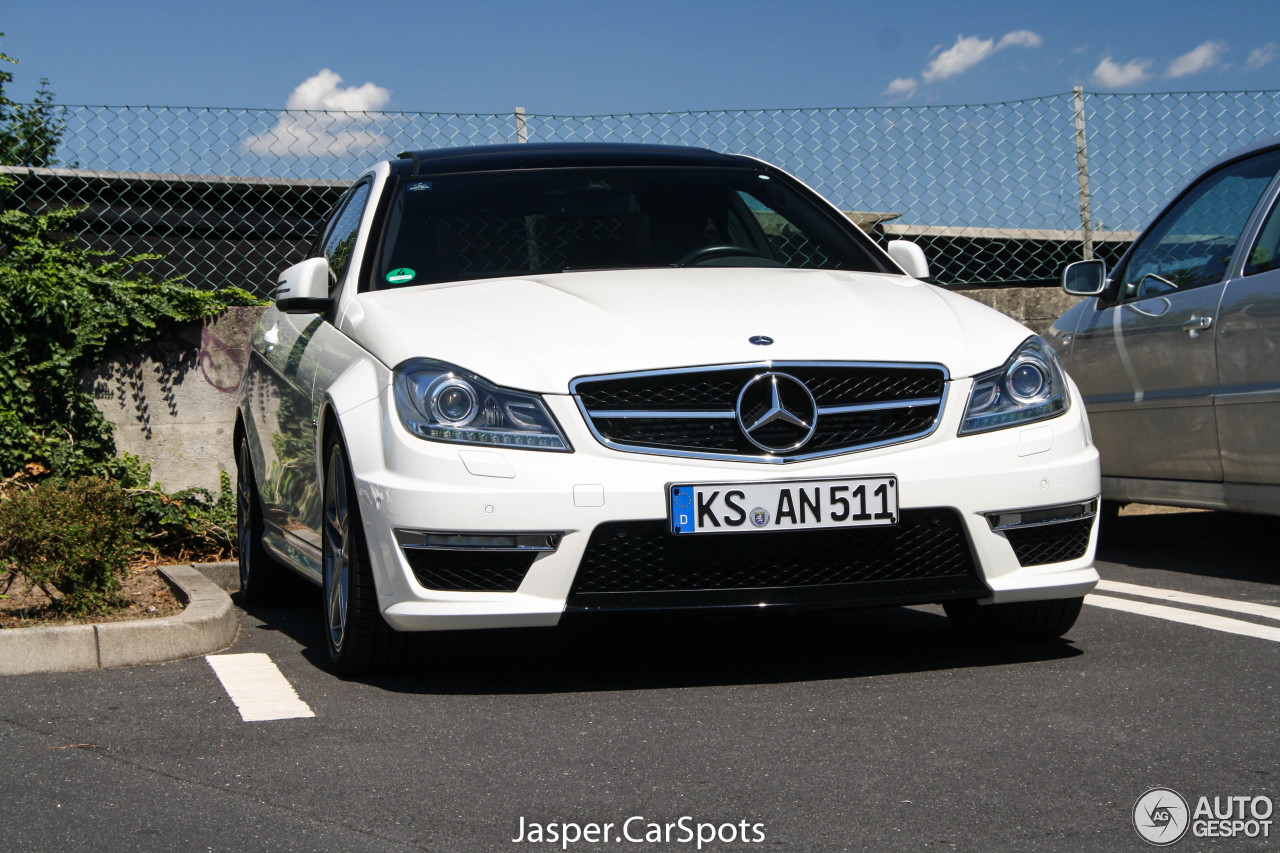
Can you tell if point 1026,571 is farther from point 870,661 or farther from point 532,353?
point 532,353

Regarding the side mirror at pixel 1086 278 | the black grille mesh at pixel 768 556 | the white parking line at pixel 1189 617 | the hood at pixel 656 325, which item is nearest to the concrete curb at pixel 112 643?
the hood at pixel 656 325

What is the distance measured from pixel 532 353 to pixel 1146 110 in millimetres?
5890

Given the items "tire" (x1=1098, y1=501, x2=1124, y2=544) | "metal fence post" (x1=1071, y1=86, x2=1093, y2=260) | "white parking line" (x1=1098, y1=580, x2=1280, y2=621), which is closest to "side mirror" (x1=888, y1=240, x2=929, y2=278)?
"white parking line" (x1=1098, y1=580, x2=1280, y2=621)

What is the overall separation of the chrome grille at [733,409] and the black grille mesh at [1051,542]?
1.38 feet

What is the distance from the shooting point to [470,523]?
4.02 metres

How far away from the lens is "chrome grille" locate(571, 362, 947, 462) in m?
4.09

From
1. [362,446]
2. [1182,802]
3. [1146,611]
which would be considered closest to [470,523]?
[362,446]

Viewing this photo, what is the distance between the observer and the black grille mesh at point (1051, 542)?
435cm

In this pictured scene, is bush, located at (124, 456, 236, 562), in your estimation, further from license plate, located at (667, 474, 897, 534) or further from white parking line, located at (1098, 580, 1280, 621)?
license plate, located at (667, 474, 897, 534)

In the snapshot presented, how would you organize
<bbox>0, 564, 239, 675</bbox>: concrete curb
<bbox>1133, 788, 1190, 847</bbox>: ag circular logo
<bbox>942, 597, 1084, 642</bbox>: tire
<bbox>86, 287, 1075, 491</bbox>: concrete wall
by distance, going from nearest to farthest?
<bbox>1133, 788, 1190, 847</bbox>: ag circular logo < <bbox>942, 597, 1084, 642</bbox>: tire < <bbox>0, 564, 239, 675</bbox>: concrete curb < <bbox>86, 287, 1075, 491</bbox>: concrete wall

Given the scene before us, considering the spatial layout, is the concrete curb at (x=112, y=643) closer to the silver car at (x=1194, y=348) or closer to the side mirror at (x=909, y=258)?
the side mirror at (x=909, y=258)

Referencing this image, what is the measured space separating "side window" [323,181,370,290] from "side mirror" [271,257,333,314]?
79 millimetres

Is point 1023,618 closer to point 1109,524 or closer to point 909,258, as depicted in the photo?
point 909,258

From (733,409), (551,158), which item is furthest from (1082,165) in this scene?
(733,409)
